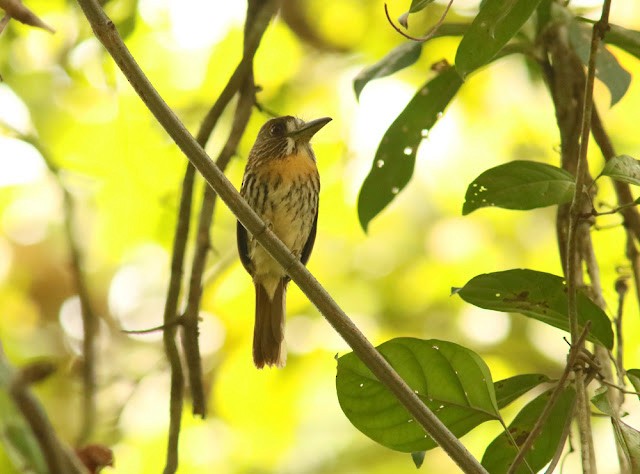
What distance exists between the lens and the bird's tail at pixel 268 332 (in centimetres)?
342

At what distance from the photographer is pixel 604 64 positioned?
2.57 meters

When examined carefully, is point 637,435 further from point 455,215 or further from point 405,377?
point 455,215

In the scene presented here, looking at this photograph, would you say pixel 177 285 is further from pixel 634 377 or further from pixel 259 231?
pixel 634 377

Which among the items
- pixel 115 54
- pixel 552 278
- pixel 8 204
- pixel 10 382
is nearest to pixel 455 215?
pixel 8 204

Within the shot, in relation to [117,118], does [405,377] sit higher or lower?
lower

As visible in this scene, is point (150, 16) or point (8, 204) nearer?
point (150, 16)

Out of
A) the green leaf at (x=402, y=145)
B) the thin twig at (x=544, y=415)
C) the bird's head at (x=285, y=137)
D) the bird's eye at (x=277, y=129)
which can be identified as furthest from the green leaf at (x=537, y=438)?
the bird's eye at (x=277, y=129)

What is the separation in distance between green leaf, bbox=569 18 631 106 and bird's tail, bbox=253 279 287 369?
148 centimetres

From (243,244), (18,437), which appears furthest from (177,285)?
(18,437)

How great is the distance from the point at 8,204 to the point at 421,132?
269 cm

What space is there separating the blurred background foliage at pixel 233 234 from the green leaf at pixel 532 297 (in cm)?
146

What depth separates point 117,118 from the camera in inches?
157

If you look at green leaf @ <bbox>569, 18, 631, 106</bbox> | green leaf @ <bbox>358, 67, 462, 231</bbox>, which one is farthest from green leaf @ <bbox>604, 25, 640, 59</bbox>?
green leaf @ <bbox>358, 67, 462, 231</bbox>

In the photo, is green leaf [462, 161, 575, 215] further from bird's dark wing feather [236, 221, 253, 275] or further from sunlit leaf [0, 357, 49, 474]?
bird's dark wing feather [236, 221, 253, 275]
